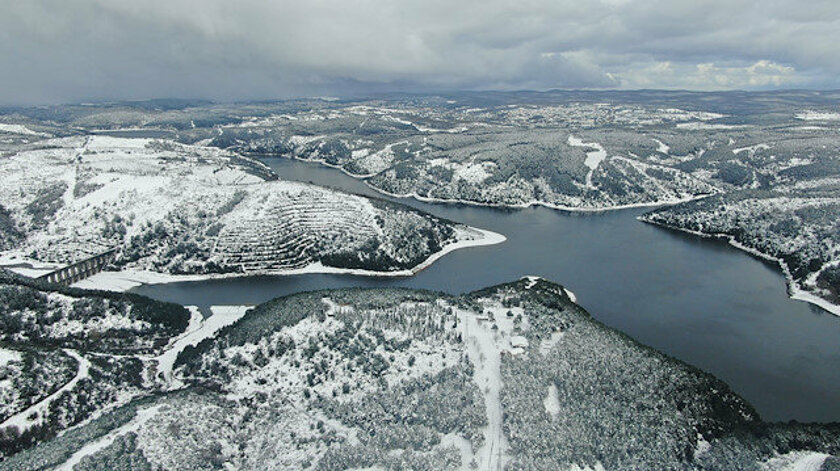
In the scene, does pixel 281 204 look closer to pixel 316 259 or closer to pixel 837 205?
pixel 316 259

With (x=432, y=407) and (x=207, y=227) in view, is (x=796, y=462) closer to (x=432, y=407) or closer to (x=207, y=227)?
(x=432, y=407)

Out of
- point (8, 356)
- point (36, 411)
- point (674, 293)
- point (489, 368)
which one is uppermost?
point (8, 356)

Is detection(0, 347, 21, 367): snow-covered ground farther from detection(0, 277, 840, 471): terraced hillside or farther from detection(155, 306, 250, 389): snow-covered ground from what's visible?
detection(155, 306, 250, 389): snow-covered ground

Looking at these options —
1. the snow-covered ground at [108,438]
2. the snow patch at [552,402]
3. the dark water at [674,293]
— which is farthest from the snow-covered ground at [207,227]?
the snow-covered ground at [108,438]

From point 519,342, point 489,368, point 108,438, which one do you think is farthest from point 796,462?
point 108,438

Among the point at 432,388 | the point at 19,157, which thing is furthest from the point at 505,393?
the point at 19,157

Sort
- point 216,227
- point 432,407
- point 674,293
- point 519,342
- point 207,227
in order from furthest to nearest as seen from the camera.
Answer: point 207,227, point 216,227, point 674,293, point 519,342, point 432,407

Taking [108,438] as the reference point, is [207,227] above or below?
above

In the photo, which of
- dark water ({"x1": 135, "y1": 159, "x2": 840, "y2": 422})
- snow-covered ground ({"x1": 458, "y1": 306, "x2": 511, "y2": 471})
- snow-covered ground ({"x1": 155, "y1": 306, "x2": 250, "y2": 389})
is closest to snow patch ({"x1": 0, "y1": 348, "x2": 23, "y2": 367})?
snow-covered ground ({"x1": 155, "y1": 306, "x2": 250, "y2": 389})
